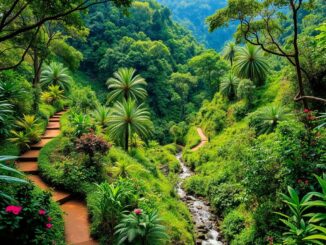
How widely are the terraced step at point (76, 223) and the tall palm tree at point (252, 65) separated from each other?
1691cm

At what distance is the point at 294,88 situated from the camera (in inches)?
618

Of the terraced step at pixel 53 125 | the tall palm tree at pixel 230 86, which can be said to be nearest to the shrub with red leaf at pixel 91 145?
the terraced step at pixel 53 125

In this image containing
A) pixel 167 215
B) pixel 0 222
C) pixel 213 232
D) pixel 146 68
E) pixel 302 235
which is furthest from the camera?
pixel 146 68

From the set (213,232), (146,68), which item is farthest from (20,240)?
(146,68)

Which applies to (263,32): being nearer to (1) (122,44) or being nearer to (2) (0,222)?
(2) (0,222)

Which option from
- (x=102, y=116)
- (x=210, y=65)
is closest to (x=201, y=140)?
(x=102, y=116)

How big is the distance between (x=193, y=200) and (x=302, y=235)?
926cm

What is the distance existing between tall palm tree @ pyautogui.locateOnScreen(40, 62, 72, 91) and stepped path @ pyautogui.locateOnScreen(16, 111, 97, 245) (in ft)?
32.4

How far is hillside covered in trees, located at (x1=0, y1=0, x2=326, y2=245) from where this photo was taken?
258 inches

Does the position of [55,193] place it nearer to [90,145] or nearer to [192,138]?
[90,145]

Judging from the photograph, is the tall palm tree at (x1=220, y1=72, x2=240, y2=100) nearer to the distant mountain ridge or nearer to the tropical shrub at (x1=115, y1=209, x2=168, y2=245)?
the tropical shrub at (x1=115, y1=209, x2=168, y2=245)

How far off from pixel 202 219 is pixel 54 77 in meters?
14.5

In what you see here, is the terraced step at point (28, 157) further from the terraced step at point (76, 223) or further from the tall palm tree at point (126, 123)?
the tall palm tree at point (126, 123)

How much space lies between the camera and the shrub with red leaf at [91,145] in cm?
891
